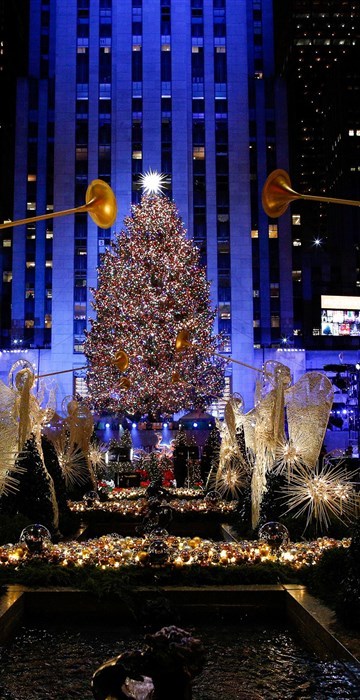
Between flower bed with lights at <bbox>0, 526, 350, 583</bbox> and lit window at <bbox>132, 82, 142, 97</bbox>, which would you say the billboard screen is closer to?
lit window at <bbox>132, 82, 142, 97</bbox>

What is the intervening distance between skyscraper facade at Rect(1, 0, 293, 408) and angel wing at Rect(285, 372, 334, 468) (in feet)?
131

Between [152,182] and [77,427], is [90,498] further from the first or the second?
[152,182]

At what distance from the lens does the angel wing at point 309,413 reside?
9659mm

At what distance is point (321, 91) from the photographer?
303 ft

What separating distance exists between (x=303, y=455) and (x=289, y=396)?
0.89 metres

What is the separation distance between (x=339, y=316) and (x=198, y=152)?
1663 centimetres

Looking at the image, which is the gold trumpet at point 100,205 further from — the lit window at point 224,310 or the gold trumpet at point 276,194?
the lit window at point 224,310

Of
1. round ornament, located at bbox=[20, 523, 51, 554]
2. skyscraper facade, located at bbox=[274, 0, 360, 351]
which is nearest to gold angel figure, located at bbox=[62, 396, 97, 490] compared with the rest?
round ornament, located at bbox=[20, 523, 51, 554]

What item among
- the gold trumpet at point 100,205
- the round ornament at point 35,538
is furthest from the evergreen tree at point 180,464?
the gold trumpet at point 100,205

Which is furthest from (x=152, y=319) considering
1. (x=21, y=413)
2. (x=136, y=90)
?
(x=136, y=90)

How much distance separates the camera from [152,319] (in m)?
33.3

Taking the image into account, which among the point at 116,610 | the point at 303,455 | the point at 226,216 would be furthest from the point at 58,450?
the point at 226,216

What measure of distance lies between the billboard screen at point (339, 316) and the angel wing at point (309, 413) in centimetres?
4527

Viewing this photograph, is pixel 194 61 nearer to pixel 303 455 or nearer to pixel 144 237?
pixel 144 237
